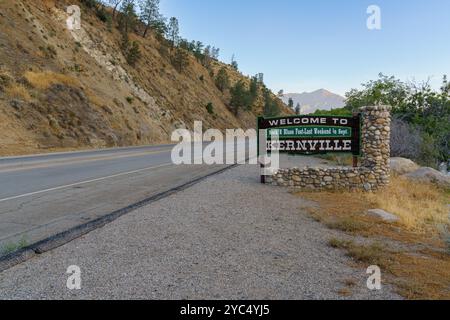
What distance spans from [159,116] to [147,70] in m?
11.6

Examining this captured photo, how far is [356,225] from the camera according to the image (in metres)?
7.29

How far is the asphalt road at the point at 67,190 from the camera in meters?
6.97

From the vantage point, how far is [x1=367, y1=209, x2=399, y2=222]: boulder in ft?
27.1

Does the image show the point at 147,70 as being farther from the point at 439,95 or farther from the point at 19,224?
the point at 19,224

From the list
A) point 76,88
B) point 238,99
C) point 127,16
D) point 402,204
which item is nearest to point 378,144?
point 402,204

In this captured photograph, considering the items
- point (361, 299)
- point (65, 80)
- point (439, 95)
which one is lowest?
point (361, 299)

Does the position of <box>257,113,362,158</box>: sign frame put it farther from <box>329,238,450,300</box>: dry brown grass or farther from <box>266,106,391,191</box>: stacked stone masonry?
<box>329,238,450,300</box>: dry brown grass

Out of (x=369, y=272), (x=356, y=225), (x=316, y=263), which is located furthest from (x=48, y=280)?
(x=356, y=225)

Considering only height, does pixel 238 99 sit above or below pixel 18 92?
above

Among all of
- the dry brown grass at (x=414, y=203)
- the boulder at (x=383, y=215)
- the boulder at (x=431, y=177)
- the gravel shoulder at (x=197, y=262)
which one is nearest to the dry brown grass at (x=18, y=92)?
the gravel shoulder at (x=197, y=262)

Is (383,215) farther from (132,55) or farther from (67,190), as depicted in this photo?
(132,55)

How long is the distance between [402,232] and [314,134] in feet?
20.3

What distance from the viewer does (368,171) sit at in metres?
12.3
